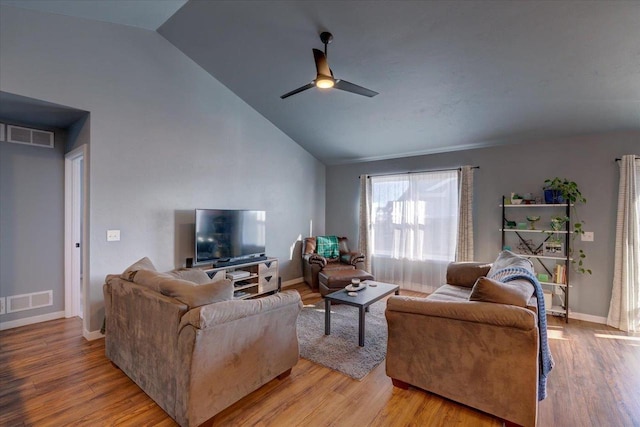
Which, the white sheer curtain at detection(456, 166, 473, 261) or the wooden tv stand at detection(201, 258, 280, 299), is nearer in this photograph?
the wooden tv stand at detection(201, 258, 280, 299)

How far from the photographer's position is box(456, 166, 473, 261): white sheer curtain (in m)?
4.73

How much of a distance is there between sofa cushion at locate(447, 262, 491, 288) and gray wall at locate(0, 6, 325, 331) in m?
3.31

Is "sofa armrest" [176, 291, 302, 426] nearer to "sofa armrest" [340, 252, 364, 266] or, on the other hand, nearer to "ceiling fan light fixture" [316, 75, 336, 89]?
"ceiling fan light fixture" [316, 75, 336, 89]

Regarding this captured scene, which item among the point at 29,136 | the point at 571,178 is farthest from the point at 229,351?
the point at 571,178

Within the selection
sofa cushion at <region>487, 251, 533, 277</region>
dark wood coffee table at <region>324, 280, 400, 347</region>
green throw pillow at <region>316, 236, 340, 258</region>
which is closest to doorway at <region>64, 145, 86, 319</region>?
dark wood coffee table at <region>324, 280, 400, 347</region>

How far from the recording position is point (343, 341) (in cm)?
322

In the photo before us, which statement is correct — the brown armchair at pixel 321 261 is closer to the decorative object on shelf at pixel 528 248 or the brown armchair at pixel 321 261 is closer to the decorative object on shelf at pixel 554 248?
the decorative object on shelf at pixel 528 248

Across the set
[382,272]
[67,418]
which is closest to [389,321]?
[67,418]

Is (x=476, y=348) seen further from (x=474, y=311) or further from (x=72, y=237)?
(x=72, y=237)

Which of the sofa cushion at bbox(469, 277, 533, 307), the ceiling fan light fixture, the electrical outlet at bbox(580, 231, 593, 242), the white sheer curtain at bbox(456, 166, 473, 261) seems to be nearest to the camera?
the sofa cushion at bbox(469, 277, 533, 307)

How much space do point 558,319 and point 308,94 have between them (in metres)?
4.70

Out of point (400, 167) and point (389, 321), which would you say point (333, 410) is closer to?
point (389, 321)

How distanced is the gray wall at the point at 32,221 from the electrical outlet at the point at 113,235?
112cm

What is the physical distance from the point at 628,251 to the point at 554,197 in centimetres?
101
